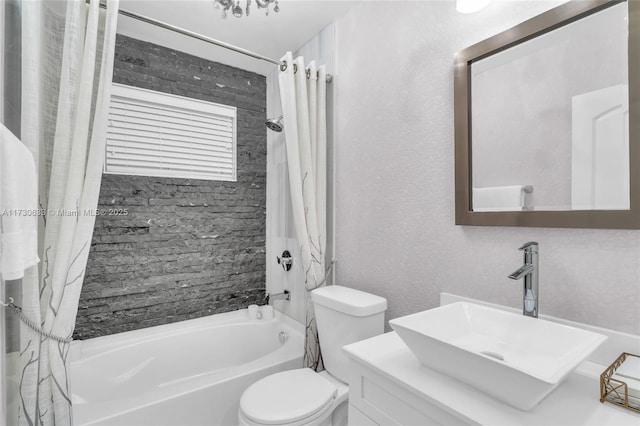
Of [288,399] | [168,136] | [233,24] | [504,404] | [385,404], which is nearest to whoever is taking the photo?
[504,404]

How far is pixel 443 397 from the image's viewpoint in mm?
743

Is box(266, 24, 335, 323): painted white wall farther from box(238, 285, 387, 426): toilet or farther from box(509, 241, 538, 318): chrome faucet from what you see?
box(509, 241, 538, 318): chrome faucet

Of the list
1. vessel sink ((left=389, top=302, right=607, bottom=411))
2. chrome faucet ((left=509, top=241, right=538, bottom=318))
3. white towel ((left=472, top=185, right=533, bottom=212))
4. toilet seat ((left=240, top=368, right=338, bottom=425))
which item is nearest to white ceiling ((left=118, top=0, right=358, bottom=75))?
white towel ((left=472, top=185, right=533, bottom=212))

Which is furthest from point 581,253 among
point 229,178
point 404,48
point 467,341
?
point 229,178

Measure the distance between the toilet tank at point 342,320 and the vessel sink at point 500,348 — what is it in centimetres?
50

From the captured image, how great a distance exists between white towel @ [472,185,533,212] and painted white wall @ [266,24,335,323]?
0.96 m

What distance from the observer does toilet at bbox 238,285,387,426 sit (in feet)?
4.20

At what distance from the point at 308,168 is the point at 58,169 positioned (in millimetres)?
1160

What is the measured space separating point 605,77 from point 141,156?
2.47 metres

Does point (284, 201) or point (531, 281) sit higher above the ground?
point (284, 201)

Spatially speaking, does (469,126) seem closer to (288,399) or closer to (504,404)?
(504,404)

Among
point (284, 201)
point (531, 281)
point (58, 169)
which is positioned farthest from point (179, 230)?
point (531, 281)

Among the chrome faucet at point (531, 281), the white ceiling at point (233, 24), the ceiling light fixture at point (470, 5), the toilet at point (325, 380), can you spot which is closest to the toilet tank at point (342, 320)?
the toilet at point (325, 380)

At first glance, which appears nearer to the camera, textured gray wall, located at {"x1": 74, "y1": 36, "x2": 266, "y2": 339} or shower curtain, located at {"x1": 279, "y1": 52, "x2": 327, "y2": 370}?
shower curtain, located at {"x1": 279, "y1": 52, "x2": 327, "y2": 370}
